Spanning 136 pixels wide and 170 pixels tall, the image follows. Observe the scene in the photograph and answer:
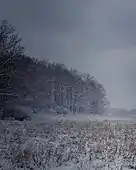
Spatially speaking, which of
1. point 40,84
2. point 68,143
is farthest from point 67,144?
point 40,84

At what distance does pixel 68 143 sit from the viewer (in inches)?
111

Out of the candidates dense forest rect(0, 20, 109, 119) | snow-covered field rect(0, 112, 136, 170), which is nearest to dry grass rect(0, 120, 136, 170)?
snow-covered field rect(0, 112, 136, 170)

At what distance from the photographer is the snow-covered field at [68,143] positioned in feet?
8.80

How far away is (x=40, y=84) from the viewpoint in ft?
9.05

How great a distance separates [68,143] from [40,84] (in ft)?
2.13

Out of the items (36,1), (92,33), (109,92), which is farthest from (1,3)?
(109,92)

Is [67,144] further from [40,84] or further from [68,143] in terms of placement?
[40,84]

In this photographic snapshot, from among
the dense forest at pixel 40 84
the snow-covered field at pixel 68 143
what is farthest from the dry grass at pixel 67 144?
the dense forest at pixel 40 84

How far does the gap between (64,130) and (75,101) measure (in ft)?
1.03

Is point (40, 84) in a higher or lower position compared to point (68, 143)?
higher

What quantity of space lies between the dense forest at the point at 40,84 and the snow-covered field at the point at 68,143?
0.46ft

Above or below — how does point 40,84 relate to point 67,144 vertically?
above

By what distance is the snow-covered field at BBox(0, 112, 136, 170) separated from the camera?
2.68 m

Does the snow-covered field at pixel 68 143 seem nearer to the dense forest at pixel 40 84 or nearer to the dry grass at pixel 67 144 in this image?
the dry grass at pixel 67 144
